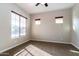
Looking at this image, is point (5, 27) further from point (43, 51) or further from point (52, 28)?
point (52, 28)

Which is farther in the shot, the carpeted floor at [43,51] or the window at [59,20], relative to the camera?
the window at [59,20]

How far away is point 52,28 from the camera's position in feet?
21.4

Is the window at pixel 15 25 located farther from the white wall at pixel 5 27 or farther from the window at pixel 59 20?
the window at pixel 59 20

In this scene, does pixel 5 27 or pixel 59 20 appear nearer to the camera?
pixel 5 27

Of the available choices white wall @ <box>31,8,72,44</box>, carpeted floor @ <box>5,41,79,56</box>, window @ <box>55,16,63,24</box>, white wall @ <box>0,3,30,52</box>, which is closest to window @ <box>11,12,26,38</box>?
white wall @ <box>0,3,30,52</box>

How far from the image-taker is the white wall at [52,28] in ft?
19.6

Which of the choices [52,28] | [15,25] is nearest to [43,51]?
[15,25]

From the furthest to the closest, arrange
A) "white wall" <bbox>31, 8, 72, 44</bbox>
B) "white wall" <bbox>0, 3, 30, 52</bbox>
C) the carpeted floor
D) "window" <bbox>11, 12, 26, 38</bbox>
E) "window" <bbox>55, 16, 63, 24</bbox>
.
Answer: "window" <bbox>55, 16, 63, 24</bbox>, "white wall" <bbox>31, 8, 72, 44</bbox>, "window" <bbox>11, 12, 26, 38</bbox>, "white wall" <bbox>0, 3, 30, 52</bbox>, the carpeted floor

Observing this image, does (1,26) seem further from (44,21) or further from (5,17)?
(44,21)

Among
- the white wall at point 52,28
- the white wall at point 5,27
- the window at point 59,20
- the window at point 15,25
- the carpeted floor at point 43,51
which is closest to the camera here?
the carpeted floor at point 43,51

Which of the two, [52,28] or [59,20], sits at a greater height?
[59,20]

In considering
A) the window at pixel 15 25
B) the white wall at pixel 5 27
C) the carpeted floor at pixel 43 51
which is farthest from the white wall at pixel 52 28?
the white wall at pixel 5 27

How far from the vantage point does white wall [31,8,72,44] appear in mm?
5963

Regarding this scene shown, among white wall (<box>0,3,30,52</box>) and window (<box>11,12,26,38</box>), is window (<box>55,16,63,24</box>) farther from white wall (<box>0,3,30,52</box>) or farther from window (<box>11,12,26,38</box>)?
white wall (<box>0,3,30,52</box>)
